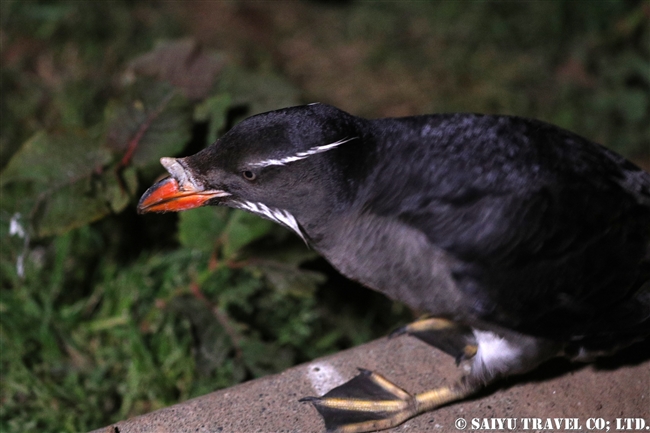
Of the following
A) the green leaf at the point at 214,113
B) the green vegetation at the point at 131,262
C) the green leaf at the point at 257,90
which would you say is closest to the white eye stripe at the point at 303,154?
the green vegetation at the point at 131,262

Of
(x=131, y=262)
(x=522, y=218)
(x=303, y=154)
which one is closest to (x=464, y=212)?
(x=522, y=218)

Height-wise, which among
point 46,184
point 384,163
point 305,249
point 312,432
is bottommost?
point 312,432

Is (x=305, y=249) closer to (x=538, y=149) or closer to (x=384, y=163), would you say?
(x=384, y=163)

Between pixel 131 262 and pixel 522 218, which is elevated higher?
pixel 522 218

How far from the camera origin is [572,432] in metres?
2.95

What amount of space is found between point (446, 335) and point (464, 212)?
1.03 m

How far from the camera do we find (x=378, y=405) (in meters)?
2.99

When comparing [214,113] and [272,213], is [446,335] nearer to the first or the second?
[272,213]

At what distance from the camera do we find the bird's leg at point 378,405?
2957mm

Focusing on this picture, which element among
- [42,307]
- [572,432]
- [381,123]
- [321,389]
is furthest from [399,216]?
[42,307]

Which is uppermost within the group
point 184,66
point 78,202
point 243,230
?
point 184,66

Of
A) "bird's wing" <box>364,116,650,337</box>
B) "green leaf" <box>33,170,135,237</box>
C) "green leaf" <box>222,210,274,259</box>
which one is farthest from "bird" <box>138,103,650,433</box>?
"green leaf" <box>222,210,274,259</box>

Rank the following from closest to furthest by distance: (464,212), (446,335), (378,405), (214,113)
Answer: (464,212) → (378,405) → (446,335) → (214,113)

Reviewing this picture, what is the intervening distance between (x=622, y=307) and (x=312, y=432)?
4.58ft
